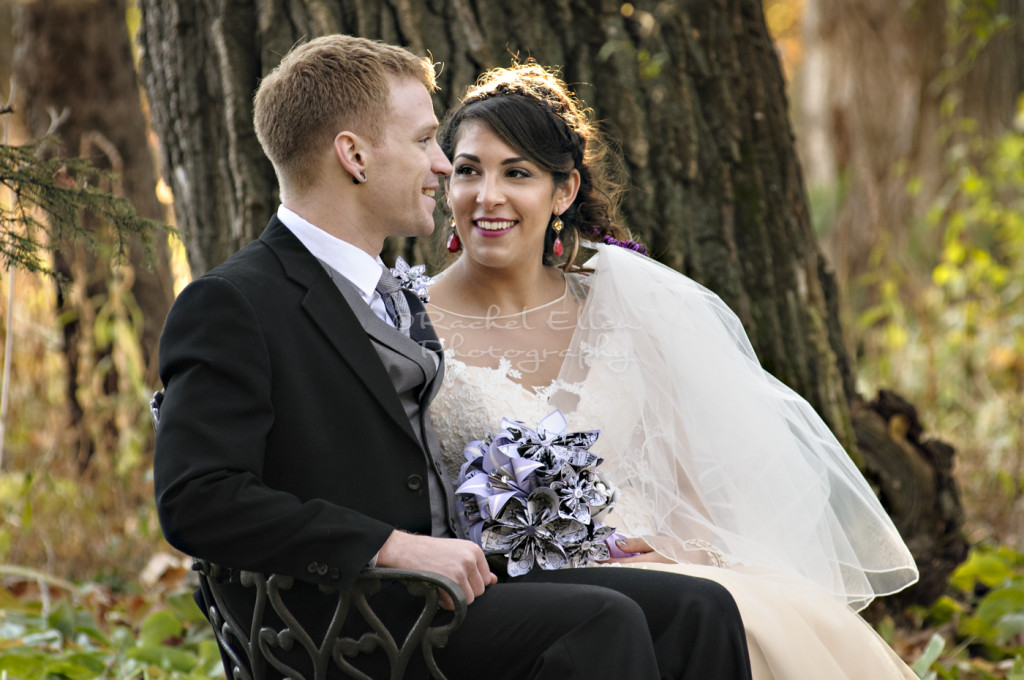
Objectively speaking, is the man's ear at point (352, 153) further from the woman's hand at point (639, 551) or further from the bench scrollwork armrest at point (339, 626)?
the woman's hand at point (639, 551)

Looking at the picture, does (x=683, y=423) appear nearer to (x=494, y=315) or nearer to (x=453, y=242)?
(x=494, y=315)

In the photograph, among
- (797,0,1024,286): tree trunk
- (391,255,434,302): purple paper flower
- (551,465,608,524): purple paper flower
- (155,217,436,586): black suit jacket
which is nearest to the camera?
(155,217,436,586): black suit jacket

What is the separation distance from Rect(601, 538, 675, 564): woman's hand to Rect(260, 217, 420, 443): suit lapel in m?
0.83

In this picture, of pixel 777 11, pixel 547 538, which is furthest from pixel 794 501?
pixel 777 11

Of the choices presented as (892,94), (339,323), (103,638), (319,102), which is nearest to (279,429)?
(339,323)

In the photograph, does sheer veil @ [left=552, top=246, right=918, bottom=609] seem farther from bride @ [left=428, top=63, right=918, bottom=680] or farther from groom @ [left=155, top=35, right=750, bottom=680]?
groom @ [left=155, top=35, right=750, bottom=680]

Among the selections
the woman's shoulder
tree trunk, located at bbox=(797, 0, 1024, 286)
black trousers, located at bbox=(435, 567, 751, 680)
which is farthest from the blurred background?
tree trunk, located at bbox=(797, 0, 1024, 286)

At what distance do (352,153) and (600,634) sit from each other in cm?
117

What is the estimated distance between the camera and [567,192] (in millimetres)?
3223

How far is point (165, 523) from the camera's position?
187 centimetres

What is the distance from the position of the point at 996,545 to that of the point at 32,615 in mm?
4335

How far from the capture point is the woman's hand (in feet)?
8.79

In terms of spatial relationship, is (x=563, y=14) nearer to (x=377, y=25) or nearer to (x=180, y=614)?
(x=377, y=25)

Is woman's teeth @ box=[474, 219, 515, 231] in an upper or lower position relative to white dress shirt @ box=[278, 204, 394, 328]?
upper
